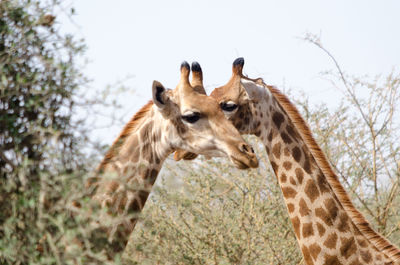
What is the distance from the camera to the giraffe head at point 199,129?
6207 millimetres

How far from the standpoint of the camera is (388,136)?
11.0 metres

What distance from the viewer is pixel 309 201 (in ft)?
22.4

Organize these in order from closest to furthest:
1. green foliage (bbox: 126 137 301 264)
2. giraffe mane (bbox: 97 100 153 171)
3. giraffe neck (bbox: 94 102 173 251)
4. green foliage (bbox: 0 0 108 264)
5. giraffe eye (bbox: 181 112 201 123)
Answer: green foliage (bbox: 0 0 108 264), giraffe neck (bbox: 94 102 173 251), giraffe mane (bbox: 97 100 153 171), giraffe eye (bbox: 181 112 201 123), green foliage (bbox: 126 137 301 264)

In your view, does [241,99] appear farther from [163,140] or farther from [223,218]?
[223,218]

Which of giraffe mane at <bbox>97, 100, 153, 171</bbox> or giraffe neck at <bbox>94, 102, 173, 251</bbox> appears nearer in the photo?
giraffe neck at <bbox>94, 102, 173, 251</bbox>

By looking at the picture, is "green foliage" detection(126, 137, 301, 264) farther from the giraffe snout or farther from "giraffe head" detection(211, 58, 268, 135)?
the giraffe snout

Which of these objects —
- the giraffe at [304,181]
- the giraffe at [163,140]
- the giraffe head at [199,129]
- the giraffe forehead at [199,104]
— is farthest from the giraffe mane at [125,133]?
the giraffe at [304,181]

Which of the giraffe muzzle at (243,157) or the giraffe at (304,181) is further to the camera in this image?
the giraffe at (304,181)

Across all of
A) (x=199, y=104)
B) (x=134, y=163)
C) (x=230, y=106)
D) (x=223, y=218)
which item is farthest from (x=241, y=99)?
(x=223, y=218)

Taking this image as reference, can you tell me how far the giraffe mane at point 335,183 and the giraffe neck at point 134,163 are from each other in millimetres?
1754

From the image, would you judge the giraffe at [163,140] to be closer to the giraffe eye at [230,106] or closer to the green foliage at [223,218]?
the giraffe eye at [230,106]

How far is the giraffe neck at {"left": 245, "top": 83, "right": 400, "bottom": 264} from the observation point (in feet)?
21.6

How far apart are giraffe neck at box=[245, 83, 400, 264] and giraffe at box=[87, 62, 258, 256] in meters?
0.89

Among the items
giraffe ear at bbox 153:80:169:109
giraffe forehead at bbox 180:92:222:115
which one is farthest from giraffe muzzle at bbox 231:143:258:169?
giraffe ear at bbox 153:80:169:109
